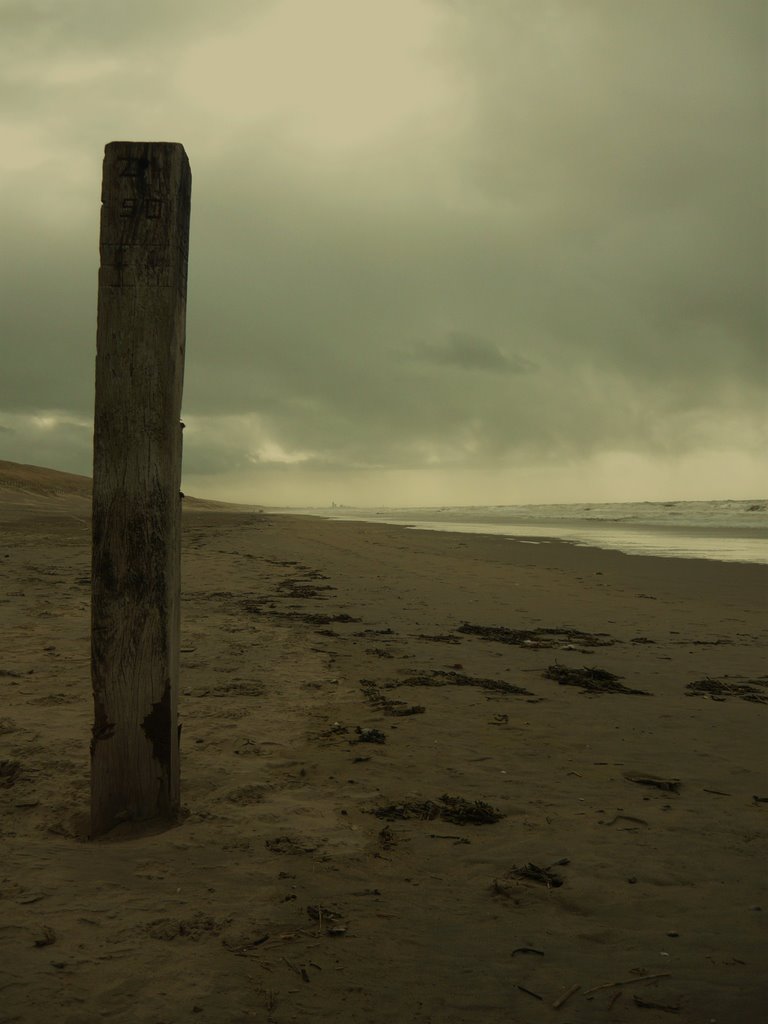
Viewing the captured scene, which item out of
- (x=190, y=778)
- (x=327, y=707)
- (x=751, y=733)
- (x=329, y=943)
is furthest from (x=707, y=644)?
(x=329, y=943)

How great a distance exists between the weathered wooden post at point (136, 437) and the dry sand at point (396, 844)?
0.65 meters

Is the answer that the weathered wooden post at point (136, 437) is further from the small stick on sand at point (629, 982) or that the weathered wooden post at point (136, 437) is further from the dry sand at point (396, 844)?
the small stick on sand at point (629, 982)

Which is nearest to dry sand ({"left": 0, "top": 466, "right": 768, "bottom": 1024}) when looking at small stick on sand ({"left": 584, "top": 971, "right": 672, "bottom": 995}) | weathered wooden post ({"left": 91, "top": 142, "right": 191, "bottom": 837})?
small stick on sand ({"left": 584, "top": 971, "right": 672, "bottom": 995})

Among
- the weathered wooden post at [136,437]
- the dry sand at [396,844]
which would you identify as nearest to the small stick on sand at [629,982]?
the dry sand at [396,844]

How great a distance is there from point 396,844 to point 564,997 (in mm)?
1073

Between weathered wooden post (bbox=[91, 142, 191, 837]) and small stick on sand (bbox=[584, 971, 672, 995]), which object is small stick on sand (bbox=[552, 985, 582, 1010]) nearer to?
small stick on sand (bbox=[584, 971, 672, 995])

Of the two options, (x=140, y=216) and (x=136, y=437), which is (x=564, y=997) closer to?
(x=136, y=437)

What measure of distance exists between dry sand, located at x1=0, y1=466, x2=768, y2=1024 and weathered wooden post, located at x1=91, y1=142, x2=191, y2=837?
0.65 metres

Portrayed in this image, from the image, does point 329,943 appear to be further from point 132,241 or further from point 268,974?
point 132,241

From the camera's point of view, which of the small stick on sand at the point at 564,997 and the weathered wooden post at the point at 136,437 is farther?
the weathered wooden post at the point at 136,437

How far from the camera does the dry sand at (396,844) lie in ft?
7.80

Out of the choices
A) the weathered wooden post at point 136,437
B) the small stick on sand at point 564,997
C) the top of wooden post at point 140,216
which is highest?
the top of wooden post at point 140,216

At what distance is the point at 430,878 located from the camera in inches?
120

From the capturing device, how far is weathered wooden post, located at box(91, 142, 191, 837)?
10.6 feet
